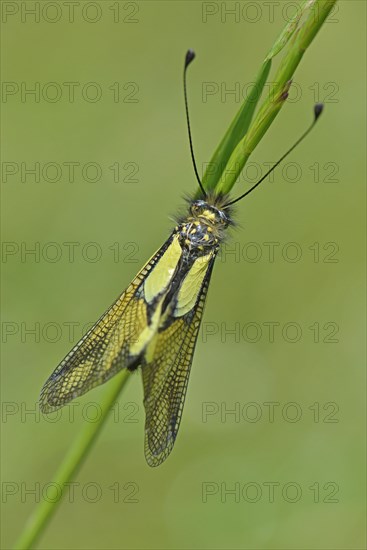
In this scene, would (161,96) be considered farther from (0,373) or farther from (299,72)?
(0,373)

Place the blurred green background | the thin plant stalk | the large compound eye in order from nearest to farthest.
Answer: the thin plant stalk, the large compound eye, the blurred green background

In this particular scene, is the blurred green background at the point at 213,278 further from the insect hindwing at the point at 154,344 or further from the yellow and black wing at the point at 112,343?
the yellow and black wing at the point at 112,343

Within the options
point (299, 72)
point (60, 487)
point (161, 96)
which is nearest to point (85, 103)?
point (161, 96)

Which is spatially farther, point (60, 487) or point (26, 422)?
point (26, 422)

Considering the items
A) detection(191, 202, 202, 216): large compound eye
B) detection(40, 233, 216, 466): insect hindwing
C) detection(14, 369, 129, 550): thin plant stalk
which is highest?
detection(191, 202, 202, 216): large compound eye

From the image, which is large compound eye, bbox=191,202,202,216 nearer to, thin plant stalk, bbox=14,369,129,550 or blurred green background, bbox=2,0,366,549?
blurred green background, bbox=2,0,366,549

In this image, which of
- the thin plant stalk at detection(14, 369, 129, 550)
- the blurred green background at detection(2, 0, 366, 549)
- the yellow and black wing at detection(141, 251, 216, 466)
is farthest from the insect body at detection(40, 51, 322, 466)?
the thin plant stalk at detection(14, 369, 129, 550)

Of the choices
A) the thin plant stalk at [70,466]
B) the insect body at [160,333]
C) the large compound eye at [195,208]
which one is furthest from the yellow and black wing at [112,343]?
the thin plant stalk at [70,466]
